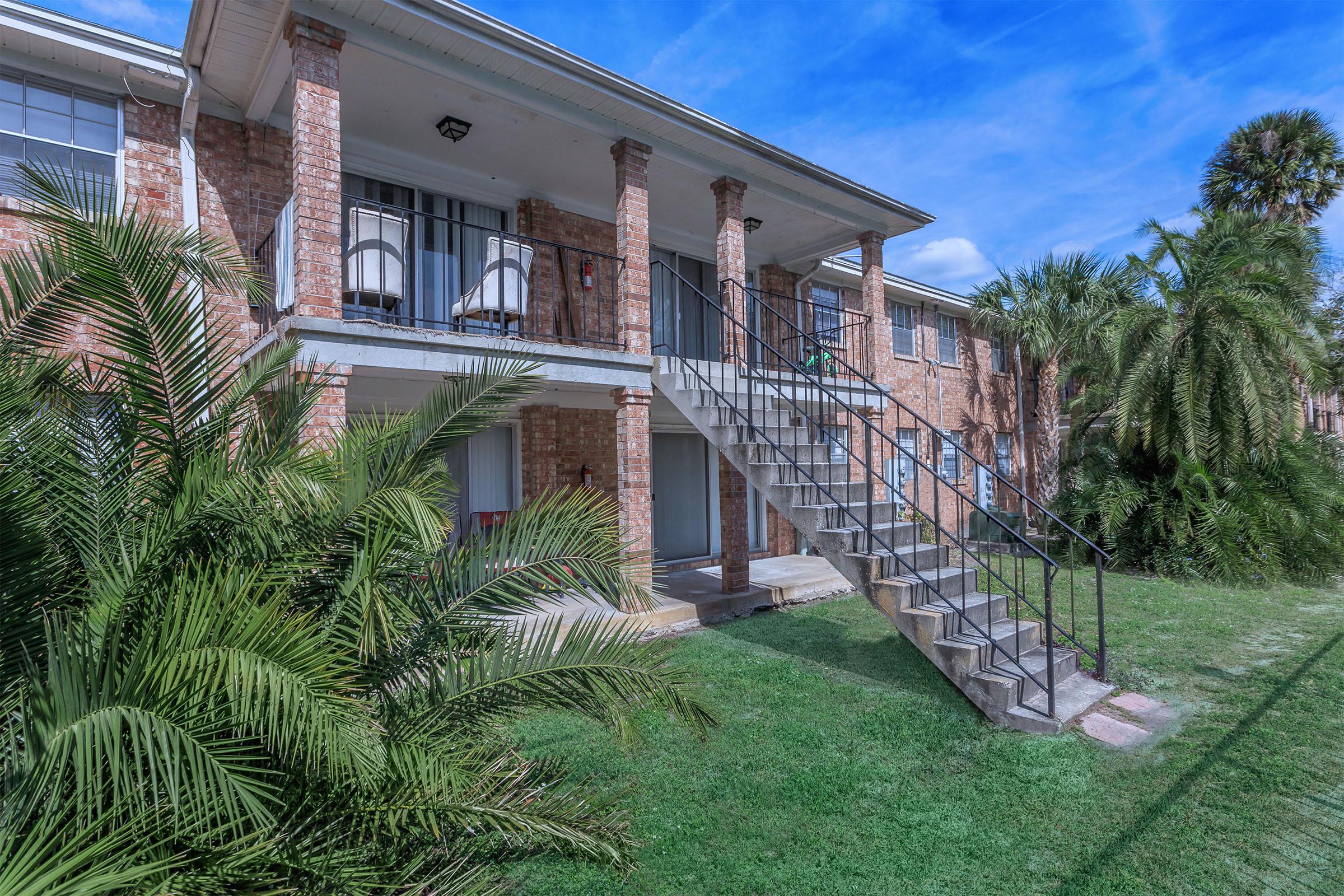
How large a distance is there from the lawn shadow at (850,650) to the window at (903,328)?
873 cm

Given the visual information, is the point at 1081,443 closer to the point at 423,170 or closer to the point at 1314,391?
the point at 1314,391

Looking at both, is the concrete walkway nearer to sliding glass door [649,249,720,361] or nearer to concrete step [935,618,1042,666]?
concrete step [935,618,1042,666]

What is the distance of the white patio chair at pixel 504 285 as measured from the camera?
6.86 m

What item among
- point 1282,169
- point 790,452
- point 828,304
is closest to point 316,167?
point 790,452

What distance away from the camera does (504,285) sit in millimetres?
6840

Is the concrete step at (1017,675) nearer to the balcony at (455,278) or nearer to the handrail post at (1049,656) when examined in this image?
the handrail post at (1049,656)

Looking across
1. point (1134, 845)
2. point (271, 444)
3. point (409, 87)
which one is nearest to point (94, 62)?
point (409, 87)

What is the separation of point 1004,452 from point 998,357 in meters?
2.38

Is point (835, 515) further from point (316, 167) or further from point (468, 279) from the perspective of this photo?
point (468, 279)

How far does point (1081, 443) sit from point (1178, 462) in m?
2.01

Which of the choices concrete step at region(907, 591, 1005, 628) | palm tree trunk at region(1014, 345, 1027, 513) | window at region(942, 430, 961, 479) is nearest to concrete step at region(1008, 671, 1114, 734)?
concrete step at region(907, 591, 1005, 628)

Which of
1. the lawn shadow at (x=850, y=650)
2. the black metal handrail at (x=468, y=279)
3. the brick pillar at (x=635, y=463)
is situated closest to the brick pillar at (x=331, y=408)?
the black metal handrail at (x=468, y=279)

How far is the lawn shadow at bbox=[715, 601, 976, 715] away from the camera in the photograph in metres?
5.49

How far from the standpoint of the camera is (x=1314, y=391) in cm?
995
